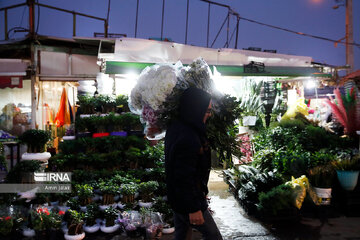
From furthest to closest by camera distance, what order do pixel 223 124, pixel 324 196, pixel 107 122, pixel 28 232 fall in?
pixel 107 122 < pixel 324 196 < pixel 28 232 < pixel 223 124

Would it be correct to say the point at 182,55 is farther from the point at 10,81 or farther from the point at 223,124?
the point at 10,81

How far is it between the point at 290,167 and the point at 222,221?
172 cm

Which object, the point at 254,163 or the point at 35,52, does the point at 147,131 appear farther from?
the point at 35,52

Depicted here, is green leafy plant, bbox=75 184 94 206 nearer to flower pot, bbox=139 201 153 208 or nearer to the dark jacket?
flower pot, bbox=139 201 153 208

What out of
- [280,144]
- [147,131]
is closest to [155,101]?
[147,131]

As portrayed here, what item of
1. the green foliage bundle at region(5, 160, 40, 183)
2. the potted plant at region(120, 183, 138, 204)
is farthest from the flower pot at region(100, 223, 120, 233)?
the green foliage bundle at region(5, 160, 40, 183)

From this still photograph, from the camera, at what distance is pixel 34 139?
562 centimetres

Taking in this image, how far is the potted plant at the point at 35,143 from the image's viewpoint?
→ 560 cm

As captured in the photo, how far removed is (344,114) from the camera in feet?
21.6

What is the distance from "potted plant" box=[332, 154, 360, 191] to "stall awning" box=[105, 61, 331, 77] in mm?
2721

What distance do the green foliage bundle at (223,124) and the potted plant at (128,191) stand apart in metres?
1.93

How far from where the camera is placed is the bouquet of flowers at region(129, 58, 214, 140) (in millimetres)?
2895

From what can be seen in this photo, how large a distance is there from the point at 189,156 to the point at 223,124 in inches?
40.9

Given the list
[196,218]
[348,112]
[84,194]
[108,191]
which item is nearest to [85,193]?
[84,194]
